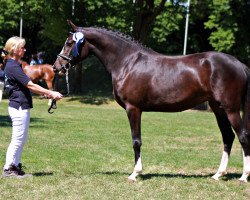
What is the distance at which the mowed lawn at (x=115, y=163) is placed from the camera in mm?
7422

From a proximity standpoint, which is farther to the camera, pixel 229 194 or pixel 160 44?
pixel 160 44

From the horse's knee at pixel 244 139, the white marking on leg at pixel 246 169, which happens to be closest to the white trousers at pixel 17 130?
the horse's knee at pixel 244 139

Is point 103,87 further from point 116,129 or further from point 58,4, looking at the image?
point 116,129

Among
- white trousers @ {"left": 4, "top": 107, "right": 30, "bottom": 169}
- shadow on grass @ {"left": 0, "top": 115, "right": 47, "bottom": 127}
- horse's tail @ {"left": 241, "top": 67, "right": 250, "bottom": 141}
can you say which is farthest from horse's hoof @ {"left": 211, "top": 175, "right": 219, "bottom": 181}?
shadow on grass @ {"left": 0, "top": 115, "right": 47, "bottom": 127}

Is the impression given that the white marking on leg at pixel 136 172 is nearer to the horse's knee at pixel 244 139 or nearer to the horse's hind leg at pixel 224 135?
the horse's hind leg at pixel 224 135

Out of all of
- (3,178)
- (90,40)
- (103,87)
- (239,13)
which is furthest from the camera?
(103,87)

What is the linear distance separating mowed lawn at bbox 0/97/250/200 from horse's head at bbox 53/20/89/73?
1.98 m

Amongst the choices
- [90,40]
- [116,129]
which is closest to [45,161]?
[90,40]

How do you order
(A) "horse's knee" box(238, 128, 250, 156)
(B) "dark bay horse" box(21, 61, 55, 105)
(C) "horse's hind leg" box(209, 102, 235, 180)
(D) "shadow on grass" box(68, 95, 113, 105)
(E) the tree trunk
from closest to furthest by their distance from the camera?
(A) "horse's knee" box(238, 128, 250, 156) → (C) "horse's hind leg" box(209, 102, 235, 180) → (B) "dark bay horse" box(21, 61, 55, 105) → (E) the tree trunk → (D) "shadow on grass" box(68, 95, 113, 105)

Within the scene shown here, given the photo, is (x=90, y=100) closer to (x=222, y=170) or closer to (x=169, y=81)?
(x=222, y=170)

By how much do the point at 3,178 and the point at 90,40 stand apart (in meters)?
2.86

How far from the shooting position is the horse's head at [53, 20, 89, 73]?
28.2 feet

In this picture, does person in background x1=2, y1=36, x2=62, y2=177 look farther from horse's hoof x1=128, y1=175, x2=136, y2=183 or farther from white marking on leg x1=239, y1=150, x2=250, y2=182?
white marking on leg x1=239, y1=150, x2=250, y2=182

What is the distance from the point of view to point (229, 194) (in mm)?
7453
